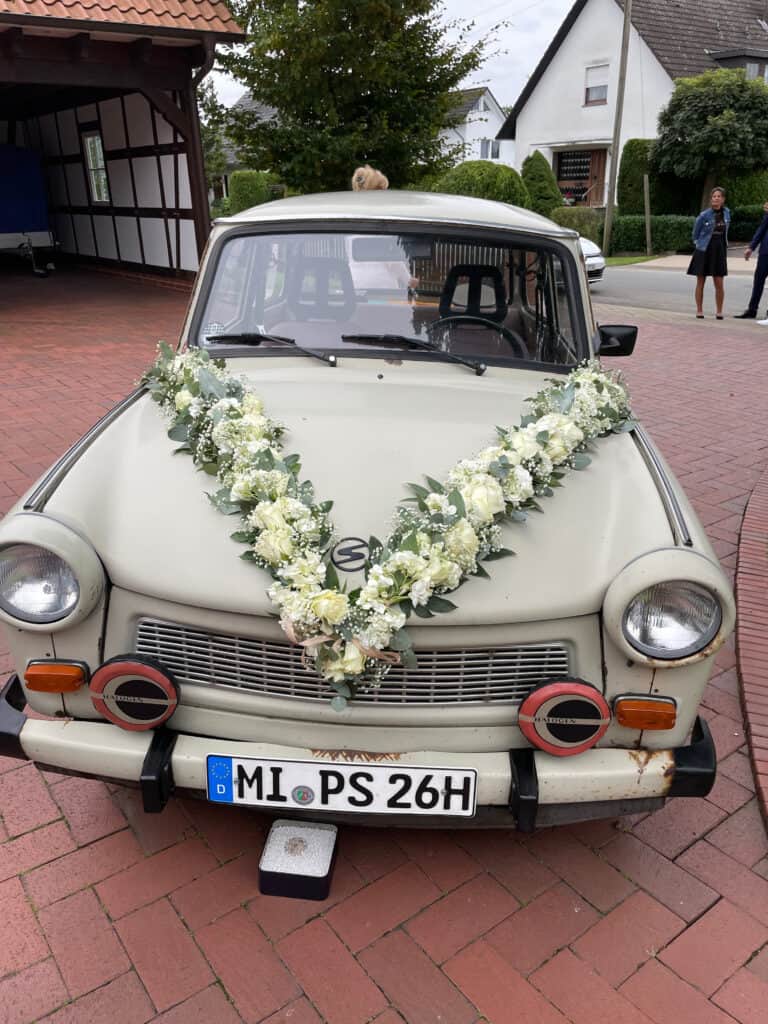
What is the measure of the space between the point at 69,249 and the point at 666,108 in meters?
19.8

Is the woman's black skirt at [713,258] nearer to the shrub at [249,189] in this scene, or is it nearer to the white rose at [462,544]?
the white rose at [462,544]

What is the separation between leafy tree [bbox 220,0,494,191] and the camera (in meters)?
10.1

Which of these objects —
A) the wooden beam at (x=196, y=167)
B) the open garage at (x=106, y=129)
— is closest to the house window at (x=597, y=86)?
the open garage at (x=106, y=129)

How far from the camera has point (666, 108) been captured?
2689cm

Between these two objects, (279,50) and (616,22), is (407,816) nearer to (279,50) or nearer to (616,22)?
(279,50)

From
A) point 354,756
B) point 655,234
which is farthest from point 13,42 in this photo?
point 655,234

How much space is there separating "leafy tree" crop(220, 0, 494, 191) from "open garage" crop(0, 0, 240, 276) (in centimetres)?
91

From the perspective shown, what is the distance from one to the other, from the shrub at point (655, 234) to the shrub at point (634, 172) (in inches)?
101

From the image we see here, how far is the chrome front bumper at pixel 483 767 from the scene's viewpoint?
6.89ft

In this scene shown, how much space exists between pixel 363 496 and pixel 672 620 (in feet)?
2.92

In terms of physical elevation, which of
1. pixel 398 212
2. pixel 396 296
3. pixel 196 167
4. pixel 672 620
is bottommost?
pixel 672 620

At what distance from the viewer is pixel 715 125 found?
82.5 ft

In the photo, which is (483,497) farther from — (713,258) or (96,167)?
(96,167)

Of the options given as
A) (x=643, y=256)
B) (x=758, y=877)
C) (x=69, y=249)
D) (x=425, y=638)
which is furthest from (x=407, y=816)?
(x=643, y=256)
